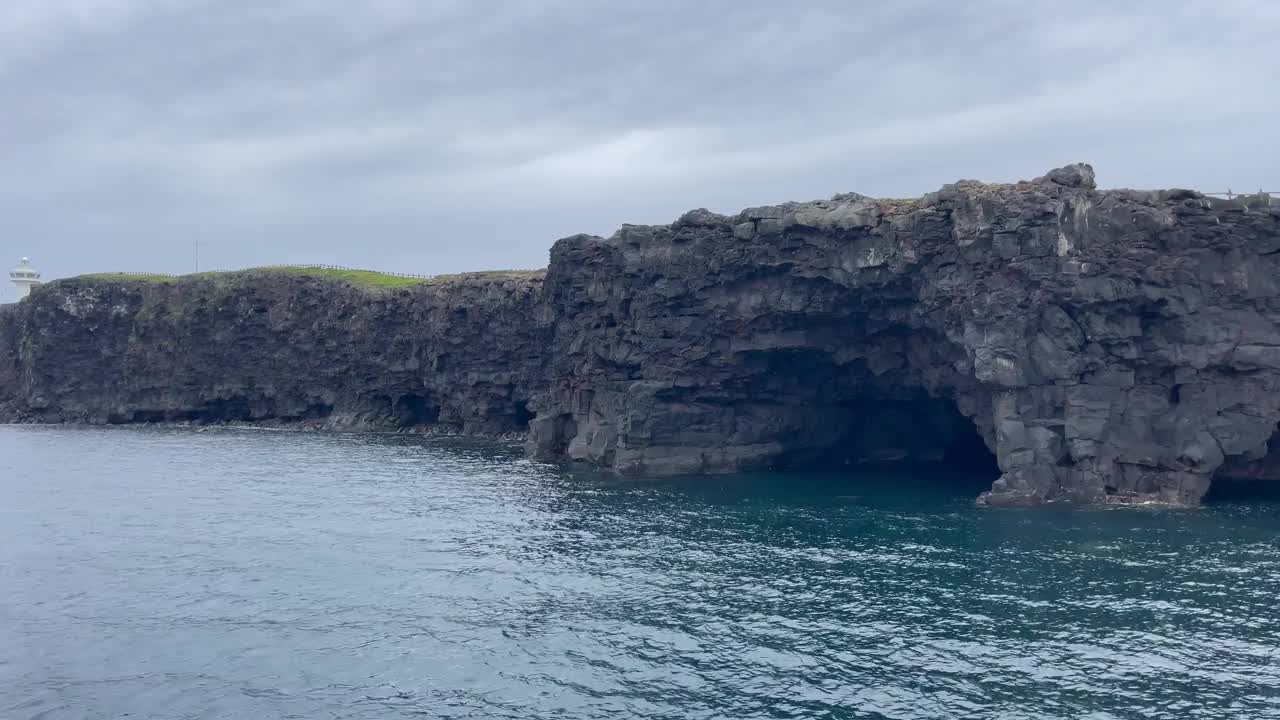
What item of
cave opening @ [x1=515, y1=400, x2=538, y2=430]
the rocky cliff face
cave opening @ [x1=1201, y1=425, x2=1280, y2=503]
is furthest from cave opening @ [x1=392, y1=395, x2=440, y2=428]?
cave opening @ [x1=1201, y1=425, x2=1280, y2=503]

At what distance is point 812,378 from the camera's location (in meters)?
86.2

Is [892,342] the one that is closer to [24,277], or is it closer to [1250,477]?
[1250,477]

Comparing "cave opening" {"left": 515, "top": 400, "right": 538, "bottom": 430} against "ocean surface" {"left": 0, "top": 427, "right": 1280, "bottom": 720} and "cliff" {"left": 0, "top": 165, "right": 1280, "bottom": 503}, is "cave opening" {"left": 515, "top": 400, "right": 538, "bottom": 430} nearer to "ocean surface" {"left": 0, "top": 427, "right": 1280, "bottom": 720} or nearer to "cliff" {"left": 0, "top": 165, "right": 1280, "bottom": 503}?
"cliff" {"left": 0, "top": 165, "right": 1280, "bottom": 503}

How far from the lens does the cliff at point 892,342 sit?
Answer: 63.6 metres

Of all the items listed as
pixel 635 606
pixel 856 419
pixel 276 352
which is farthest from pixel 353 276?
pixel 635 606

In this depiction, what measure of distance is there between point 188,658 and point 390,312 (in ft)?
316

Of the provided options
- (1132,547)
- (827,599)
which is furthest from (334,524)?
(1132,547)

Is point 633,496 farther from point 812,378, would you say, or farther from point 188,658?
point 188,658

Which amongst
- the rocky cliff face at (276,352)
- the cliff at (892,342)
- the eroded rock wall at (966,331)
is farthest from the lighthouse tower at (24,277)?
the eroded rock wall at (966,331)

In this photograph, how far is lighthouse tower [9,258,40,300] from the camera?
186125 mm

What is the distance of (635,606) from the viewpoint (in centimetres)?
4481

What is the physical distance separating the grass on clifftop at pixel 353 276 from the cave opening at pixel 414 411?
15.1m

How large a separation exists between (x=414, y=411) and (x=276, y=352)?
20.6 meters

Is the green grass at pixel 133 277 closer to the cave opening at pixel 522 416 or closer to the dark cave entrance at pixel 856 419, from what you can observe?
the cave opening at pixel 522 416
